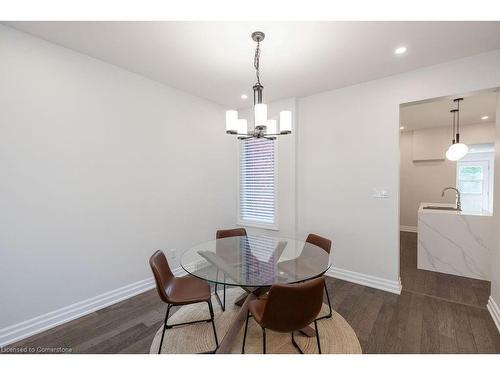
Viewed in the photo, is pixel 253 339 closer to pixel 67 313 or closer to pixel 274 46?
pixel 67 313

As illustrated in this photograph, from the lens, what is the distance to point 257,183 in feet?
12.9

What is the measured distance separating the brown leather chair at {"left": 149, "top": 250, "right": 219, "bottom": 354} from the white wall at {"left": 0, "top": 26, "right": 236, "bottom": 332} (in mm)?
929

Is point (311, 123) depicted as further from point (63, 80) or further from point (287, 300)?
point (63, 80)

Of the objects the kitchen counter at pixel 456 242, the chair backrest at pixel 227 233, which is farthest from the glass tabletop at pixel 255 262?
the kitchen counter at pixel 456 242

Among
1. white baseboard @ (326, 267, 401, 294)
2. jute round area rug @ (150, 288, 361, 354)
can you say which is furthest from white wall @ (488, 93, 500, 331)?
jute round area rug @ (150, 288, 361, 354)

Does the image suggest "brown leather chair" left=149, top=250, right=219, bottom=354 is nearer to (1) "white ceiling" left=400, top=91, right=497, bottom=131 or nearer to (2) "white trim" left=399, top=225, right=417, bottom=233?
(1) "white ceiling" left=400, top=91, right=497, bottom=131

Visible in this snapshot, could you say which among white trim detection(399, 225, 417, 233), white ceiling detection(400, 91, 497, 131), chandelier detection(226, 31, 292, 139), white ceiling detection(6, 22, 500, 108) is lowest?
white trim detection(399, 225, 417, 233)

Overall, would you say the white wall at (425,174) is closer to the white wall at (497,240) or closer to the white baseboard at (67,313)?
the white wall at (497,240)

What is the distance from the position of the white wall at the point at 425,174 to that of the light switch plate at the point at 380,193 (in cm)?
373

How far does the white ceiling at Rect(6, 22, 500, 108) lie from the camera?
1859 mm

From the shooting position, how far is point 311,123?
11.2ft

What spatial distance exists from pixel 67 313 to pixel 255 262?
6.40 ft

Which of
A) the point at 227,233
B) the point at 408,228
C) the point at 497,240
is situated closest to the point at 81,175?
the point at 227,233
